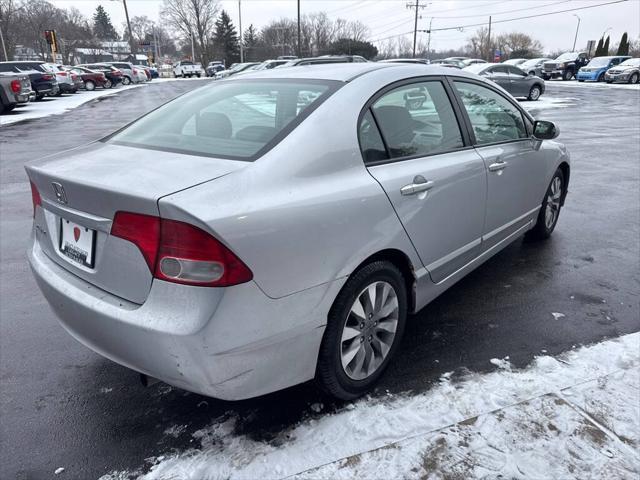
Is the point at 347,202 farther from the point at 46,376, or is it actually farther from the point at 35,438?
the point at 46,376

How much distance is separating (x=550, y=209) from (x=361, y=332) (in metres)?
3.09

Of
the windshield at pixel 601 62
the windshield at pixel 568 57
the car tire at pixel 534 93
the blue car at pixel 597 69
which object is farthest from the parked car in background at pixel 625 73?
the car tire at pixel 534 93

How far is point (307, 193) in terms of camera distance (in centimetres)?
→ 206

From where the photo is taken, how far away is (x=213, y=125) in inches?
103

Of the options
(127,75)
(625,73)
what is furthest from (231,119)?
(127,75)

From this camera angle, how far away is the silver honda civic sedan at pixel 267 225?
1.83 meters

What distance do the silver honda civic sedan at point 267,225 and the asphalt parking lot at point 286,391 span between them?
0.36 m

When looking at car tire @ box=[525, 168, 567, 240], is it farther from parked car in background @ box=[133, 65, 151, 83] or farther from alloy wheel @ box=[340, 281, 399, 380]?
parked car in background @ box=[133, 65, 151, 83]

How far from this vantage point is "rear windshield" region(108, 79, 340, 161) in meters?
2.28

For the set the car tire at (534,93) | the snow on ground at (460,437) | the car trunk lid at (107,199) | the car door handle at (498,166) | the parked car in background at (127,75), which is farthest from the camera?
the parked car in background at (127,75)

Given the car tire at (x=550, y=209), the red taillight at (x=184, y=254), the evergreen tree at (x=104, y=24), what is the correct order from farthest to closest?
the evergreen tree at (x=104, y=24), the car tire at (x=550, y=209), the red taillight at (x=184, y=254)

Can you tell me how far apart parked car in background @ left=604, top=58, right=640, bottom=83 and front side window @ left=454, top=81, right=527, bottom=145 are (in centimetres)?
3488

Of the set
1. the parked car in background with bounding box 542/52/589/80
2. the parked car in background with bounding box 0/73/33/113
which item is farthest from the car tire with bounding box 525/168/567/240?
the parked car in background with bounding box 542/52/589/80

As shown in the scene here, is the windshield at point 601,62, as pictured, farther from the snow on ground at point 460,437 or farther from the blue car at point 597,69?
the snow on ground at point 460,437
